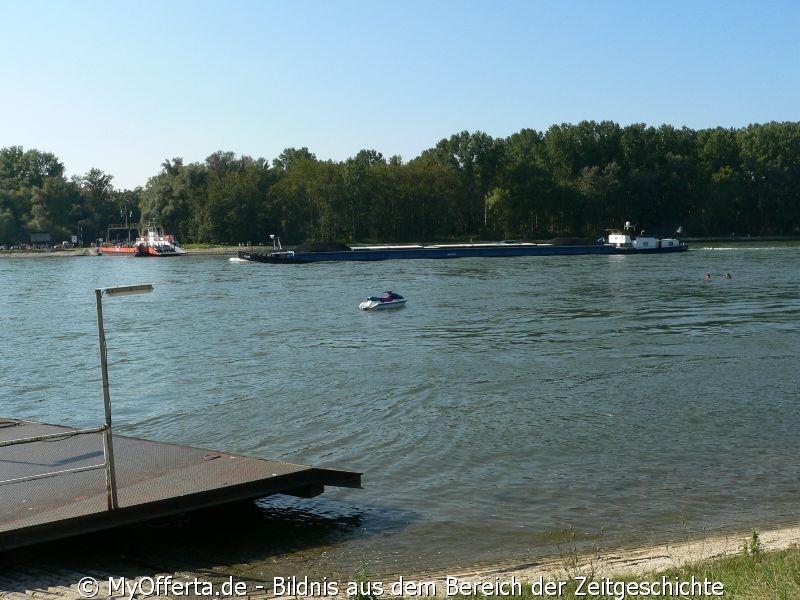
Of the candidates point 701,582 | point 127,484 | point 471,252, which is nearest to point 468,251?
point 471,252

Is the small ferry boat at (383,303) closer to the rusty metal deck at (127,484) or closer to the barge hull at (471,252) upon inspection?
the rusty metal deck at (127,484)

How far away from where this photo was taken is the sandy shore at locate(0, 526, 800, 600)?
10.8 metres

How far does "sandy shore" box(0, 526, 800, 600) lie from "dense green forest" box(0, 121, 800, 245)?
454 ft

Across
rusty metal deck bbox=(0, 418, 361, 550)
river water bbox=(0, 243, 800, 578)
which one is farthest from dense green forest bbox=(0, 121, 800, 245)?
rusty metal deck bbox=(0, 418, 361, 550)

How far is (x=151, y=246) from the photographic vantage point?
474 feet

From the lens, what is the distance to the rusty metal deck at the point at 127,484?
11.8 meters

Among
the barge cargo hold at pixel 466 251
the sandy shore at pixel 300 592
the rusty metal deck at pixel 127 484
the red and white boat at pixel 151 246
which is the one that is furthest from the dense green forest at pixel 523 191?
the sandy shore at pixel 300 592

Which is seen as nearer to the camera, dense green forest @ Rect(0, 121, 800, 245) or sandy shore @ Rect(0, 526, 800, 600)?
sandy shore @ Rect(0, 526, 800, 600)

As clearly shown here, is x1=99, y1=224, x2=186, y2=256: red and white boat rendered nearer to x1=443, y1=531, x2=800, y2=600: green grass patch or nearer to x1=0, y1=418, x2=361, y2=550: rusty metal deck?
x1=0, y1=418, x2=361, y2=550: rusty metal deck

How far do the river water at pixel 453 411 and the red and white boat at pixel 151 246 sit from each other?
88689 millimetres

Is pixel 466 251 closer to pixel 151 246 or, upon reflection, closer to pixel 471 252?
pixel 471 252

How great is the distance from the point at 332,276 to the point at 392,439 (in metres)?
63.5

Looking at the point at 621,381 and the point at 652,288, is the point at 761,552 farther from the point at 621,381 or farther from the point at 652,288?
the point at 652,288

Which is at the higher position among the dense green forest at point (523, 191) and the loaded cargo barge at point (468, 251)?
the dense green forest at point (523, 191)
